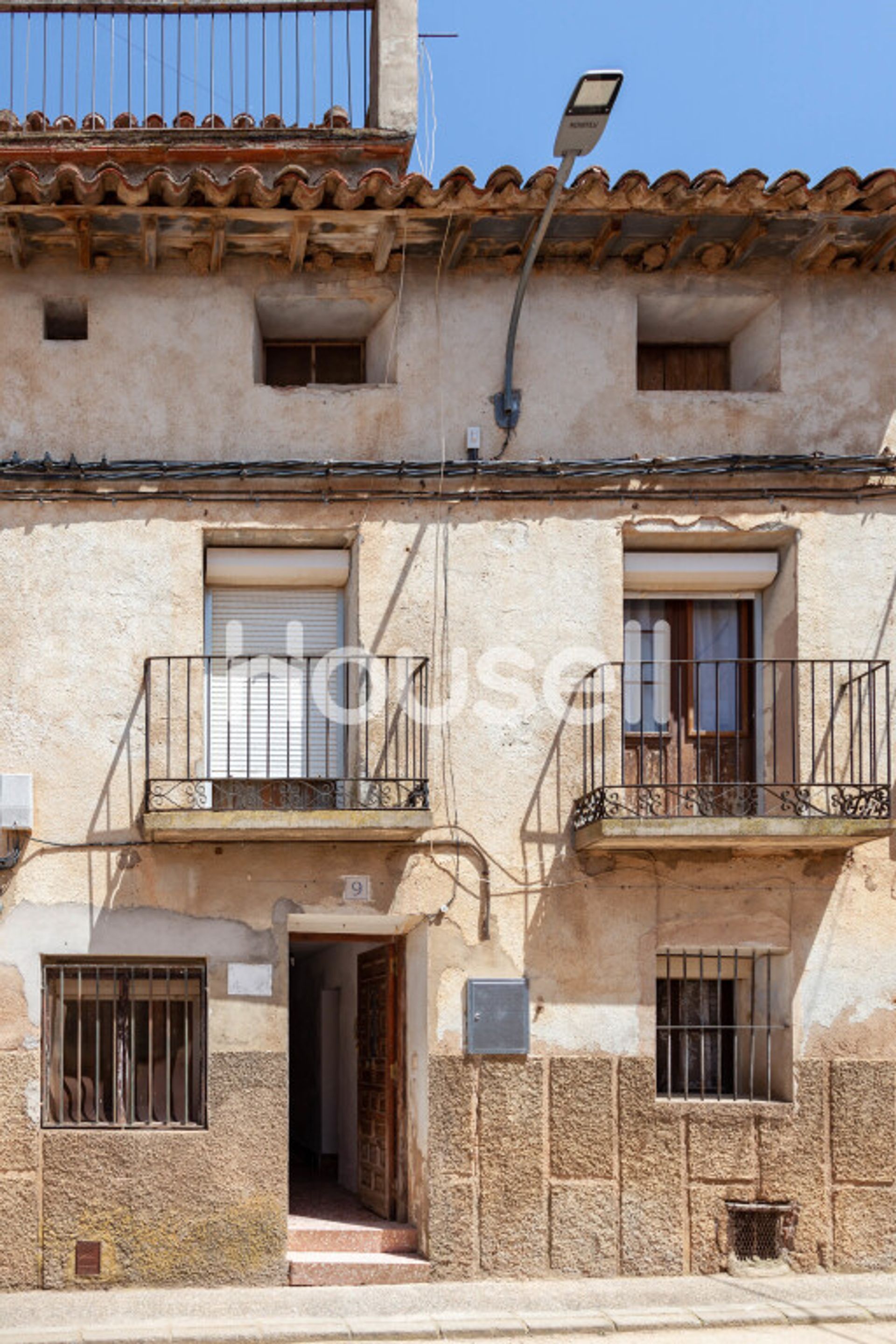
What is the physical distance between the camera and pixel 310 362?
11.4 meters

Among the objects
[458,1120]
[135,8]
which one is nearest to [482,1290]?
[458,1120]

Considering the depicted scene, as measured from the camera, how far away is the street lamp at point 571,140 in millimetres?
8234

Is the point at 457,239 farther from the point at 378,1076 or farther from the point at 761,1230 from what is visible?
the point at 761,1230

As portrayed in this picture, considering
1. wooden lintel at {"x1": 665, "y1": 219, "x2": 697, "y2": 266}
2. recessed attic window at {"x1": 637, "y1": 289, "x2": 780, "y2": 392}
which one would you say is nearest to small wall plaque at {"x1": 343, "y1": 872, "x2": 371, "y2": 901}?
recessed attic window at {"x1": 637, "y1": 289, "x2": 780, "y2": 392}

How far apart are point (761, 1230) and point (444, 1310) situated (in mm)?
2126

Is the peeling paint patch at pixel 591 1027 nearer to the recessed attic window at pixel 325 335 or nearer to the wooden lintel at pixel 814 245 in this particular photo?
the recessed attic window at pixel 325 335

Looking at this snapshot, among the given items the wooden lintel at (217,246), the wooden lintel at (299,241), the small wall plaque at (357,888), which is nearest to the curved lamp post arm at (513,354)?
the wooden lintel at (299,241)

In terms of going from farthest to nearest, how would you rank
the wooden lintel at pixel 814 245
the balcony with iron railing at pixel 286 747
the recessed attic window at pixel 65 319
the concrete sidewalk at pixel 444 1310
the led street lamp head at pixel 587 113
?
the recessed attic window at pixel 65 319, the wooden lintel at pixel 814 245, the balcony with iron railing at pixel 286 747, the concrete sidewalk at pixel 444 1310, the led street lamp head at pixel 587 113

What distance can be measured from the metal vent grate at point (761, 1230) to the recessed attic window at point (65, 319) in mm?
7051

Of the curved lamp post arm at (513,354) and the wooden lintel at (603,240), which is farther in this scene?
the wooden lintel at (603,240)

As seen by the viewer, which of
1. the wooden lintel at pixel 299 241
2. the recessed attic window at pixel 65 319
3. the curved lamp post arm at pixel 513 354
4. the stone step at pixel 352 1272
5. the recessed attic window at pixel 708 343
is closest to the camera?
the stone step at pixel 352 1272

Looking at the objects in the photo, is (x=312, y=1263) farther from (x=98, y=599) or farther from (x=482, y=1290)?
(x=98, y=599)

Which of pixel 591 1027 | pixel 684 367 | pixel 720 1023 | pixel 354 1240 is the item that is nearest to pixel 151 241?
pixel 684 367

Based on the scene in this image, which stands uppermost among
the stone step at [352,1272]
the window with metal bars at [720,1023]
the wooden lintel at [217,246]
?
the wooden lintel at [217,246]
